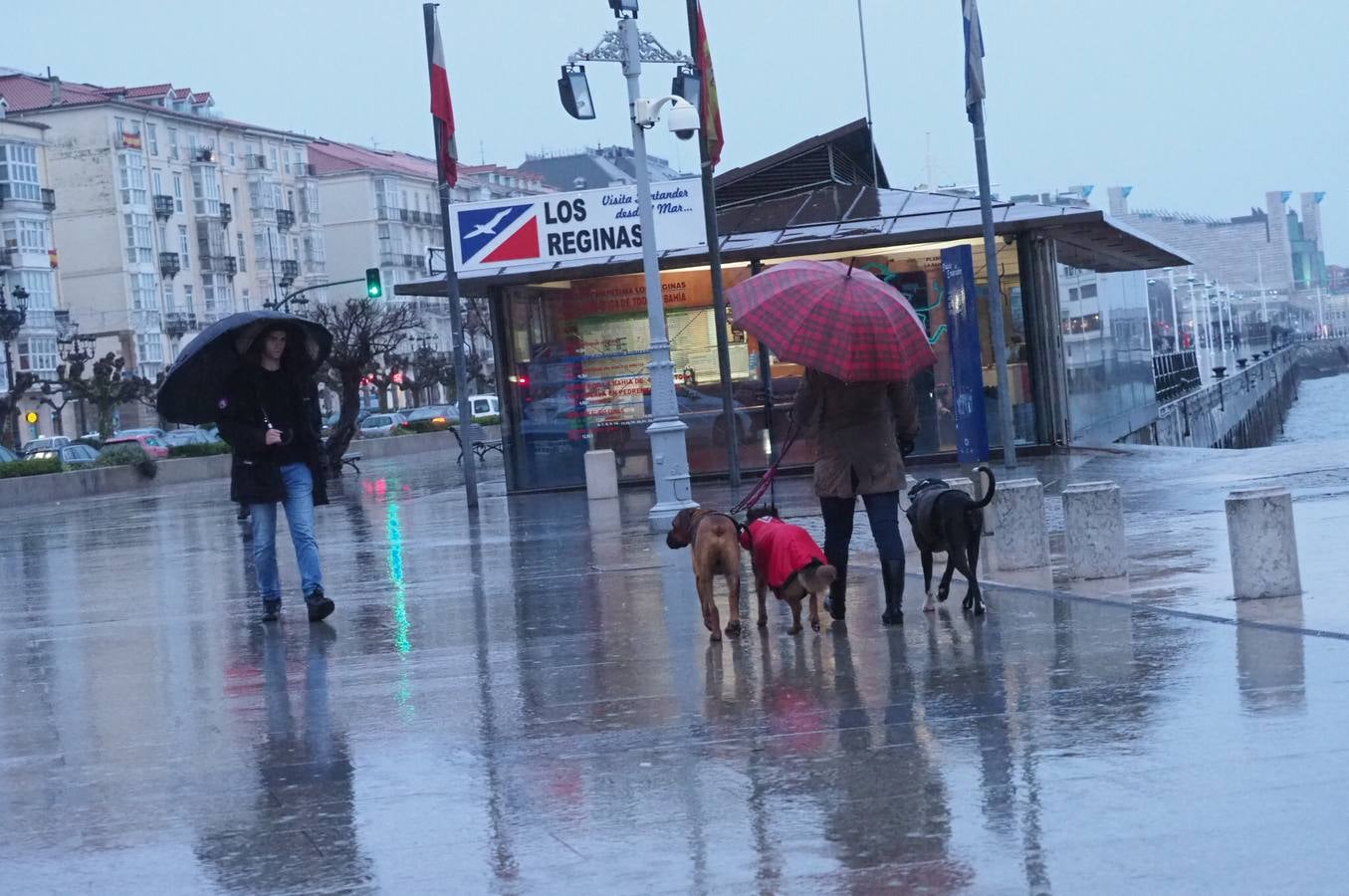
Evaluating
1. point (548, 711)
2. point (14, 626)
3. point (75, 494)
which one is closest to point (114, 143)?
point (75, 494)

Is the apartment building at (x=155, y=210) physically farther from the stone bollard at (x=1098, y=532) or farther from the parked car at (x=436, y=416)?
the stone bollard at (x=1098, y=532)

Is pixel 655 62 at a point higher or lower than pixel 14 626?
higher

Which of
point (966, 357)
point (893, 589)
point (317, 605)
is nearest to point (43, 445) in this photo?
point (966, 357)

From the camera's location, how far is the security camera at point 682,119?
1928cm

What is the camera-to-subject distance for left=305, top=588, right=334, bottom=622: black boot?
467 inches

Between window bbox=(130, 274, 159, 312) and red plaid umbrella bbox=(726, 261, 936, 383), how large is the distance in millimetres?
91980

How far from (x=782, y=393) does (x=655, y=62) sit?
6.88 meters

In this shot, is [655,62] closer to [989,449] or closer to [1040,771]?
[989,449]

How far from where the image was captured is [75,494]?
4388 centimetres

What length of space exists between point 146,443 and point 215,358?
5256 centimetres

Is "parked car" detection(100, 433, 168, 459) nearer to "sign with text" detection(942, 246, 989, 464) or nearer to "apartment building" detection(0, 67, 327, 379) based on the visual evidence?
"apartment building" detection(0, 67, 327, 379)

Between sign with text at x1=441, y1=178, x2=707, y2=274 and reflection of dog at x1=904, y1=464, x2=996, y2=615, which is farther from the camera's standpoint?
sign with text at x1=441, y1=178, x2=707, y2=274

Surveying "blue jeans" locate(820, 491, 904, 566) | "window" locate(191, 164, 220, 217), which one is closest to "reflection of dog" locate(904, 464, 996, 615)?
"blue jeans" locate(820, 491, 904, 566)

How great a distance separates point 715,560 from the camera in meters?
9.62
